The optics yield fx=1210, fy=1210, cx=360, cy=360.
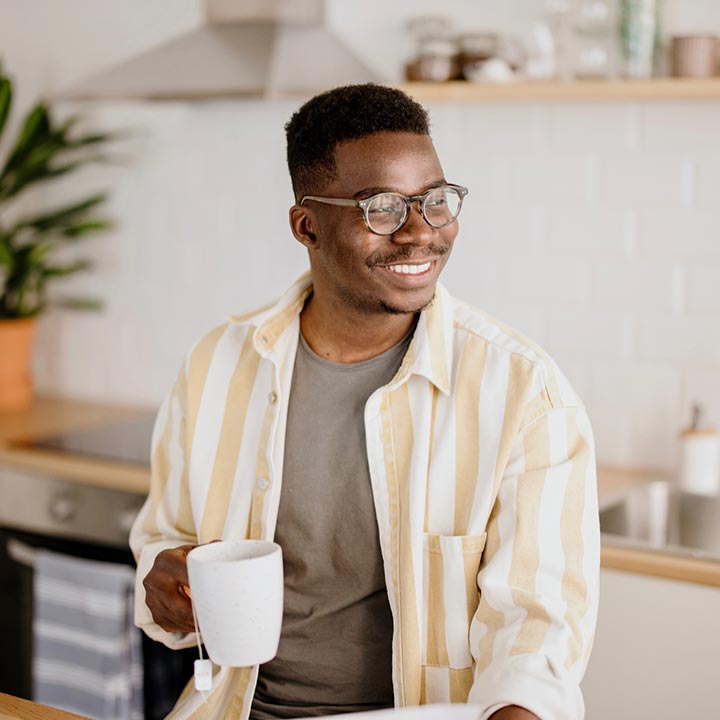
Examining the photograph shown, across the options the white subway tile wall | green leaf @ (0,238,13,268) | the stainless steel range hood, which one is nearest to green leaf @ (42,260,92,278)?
green leaf @ (0,238,13,268)

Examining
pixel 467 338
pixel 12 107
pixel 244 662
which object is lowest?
pixel 244 662

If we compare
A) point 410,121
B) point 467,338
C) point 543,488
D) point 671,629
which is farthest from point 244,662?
point 671,629

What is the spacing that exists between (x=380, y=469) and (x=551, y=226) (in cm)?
118

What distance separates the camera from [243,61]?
2545mm

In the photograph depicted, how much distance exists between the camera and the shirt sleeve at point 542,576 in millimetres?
1347

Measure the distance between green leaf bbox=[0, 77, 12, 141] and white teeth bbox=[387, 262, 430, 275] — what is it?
1.92 meters

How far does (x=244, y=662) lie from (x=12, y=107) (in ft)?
8.28

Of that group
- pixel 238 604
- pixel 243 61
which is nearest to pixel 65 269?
pixel 243 61

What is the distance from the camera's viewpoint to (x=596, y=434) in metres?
2.62

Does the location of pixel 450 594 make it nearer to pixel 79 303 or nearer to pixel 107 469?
pixel 107 469

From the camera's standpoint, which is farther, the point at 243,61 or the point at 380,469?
the point at 243,61

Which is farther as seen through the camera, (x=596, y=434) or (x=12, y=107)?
(x=12, y=107)

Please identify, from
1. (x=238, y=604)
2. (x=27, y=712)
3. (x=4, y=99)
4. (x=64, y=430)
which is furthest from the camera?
(x=4, y=99)

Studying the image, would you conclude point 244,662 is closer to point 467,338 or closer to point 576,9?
point 467,338
